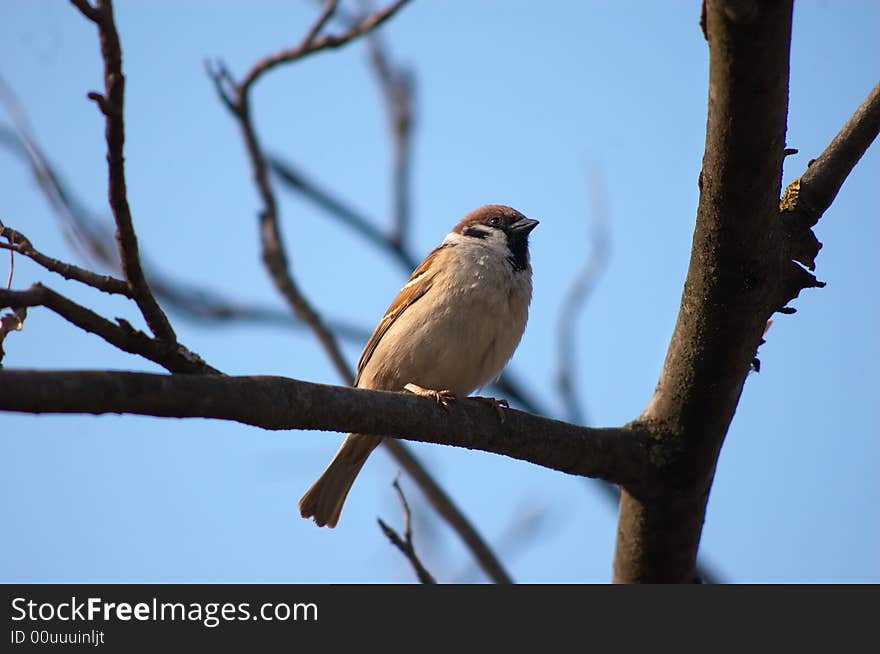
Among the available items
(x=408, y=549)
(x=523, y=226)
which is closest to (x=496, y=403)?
(x=408, y=549)

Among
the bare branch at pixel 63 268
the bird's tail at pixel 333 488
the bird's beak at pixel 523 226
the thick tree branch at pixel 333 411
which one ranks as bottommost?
the thick tree branch at pixel 333 411

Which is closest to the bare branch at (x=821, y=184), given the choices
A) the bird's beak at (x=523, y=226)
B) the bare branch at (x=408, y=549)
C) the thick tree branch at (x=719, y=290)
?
the thick tree branch at (x=719, y=290)

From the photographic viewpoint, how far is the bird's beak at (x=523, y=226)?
5.17 m

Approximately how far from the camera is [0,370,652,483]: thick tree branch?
189cm

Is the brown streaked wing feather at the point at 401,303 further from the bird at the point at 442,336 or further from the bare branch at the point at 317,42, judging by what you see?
the bare branch at the point at 317,42

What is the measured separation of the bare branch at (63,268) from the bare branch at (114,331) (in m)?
0.10

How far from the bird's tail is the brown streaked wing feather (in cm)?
35

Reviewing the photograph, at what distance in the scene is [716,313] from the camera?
2938 millimetres

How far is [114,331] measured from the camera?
221 centimetres

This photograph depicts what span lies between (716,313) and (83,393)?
195 cm

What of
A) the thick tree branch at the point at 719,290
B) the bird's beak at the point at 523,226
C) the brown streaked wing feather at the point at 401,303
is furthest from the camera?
the bird's beak at the point at 523,226
